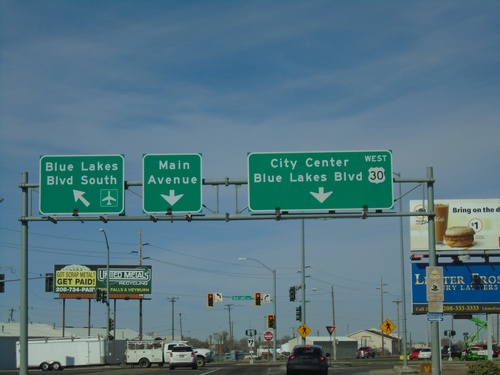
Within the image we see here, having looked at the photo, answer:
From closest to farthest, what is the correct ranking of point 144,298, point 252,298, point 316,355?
point 316,355 < point 252,298 < point 144,298

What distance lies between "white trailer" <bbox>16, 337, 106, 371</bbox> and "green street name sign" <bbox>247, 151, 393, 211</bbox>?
4138 centimetres

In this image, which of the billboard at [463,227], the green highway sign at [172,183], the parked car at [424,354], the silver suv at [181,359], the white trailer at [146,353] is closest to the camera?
the green highway sign at [172,183]

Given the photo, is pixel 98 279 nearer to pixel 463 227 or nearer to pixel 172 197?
pixel 463 227

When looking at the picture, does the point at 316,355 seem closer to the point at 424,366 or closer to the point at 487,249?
the point at 424,366

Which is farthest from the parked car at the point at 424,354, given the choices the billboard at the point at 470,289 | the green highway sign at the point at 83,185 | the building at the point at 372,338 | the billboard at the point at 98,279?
the building at the point at 372,338

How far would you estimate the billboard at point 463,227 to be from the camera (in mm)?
56969

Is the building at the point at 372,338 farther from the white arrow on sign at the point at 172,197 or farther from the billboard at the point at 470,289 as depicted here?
the white arrow on sign at the point at 172,197

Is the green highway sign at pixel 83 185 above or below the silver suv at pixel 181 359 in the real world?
above

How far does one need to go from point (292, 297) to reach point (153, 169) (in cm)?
3272

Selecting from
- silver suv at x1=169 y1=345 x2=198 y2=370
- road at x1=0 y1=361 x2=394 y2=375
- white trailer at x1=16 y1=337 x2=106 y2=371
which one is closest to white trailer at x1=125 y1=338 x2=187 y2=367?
road at x1=0 y1=361 x2=394 y2=375

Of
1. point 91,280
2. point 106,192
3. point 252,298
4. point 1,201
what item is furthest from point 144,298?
point 106,192

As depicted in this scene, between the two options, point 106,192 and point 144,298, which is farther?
point 144,298

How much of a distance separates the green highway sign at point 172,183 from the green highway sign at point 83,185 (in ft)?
3.16

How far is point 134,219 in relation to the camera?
25969mm
